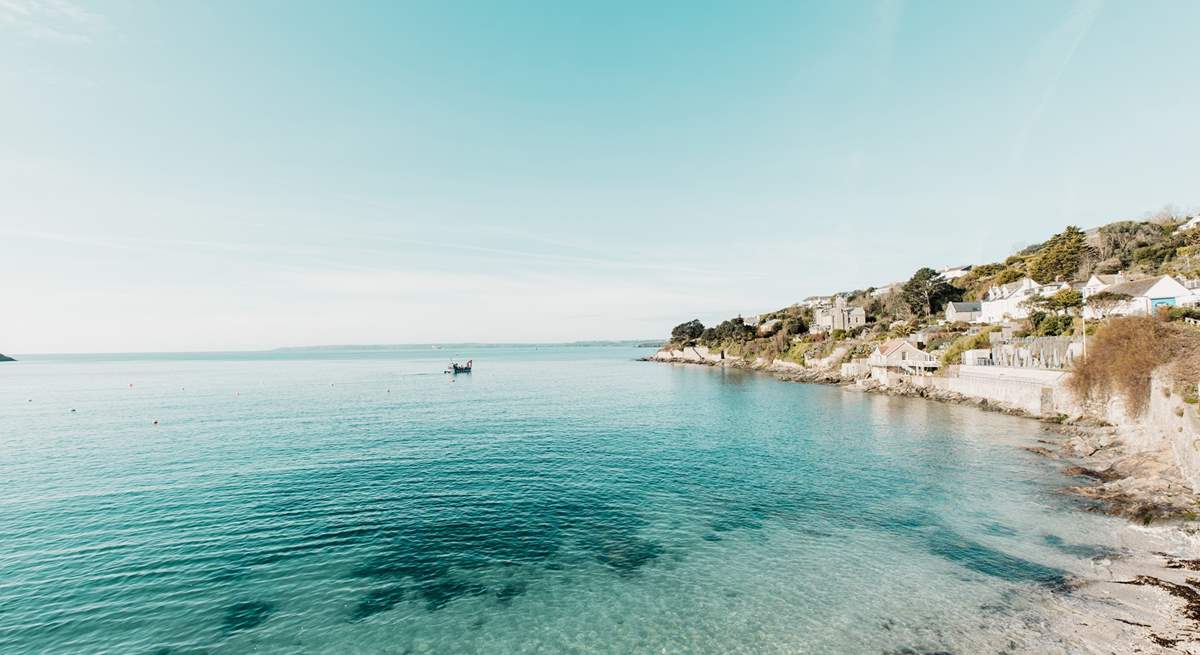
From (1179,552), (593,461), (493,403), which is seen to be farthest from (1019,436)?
(493,403)

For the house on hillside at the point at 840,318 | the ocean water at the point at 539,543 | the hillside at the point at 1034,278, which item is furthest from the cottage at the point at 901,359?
the house on hillside at the point at 840,318


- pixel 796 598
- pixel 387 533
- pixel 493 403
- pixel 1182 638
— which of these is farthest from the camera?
pixel 493 403

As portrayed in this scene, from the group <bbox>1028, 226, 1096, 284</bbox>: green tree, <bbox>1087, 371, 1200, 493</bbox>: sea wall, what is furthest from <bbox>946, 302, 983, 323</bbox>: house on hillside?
<bbox>1087, 371, 1200, 493</bbox>: sea wall

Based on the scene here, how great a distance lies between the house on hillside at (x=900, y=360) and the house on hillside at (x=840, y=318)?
125 ft

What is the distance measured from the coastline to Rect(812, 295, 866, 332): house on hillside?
92.2 m

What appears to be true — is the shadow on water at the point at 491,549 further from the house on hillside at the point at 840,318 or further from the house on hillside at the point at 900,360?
the house on hillside at the point at 840,318

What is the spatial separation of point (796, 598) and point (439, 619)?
42.3ft

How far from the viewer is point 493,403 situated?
7375 centimetres

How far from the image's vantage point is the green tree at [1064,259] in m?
95.6

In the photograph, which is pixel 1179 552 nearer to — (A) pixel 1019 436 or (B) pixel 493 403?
(A) pixel 1019 436

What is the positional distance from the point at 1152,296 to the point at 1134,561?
65.8m

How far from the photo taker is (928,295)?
11700 centimetres

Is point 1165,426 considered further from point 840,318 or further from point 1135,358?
point 840,318

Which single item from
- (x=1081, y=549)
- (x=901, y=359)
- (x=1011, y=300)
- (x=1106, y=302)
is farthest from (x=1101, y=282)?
(x=1081, y=549)
